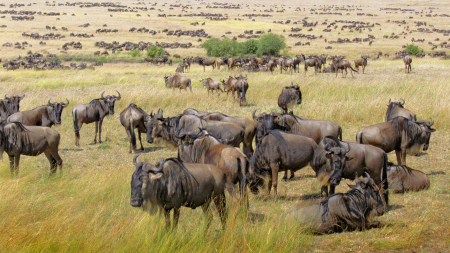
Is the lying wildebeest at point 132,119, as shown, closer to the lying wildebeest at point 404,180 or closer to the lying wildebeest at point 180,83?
the lying wildebeest at point 404,180

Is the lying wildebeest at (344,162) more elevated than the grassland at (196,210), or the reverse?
the lying wildebeest at (344,162)

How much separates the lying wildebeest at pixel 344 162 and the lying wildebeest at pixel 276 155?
0.32m

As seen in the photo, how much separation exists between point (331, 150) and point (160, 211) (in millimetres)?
2719

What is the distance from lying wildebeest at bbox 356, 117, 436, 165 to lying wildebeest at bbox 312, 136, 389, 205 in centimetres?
132

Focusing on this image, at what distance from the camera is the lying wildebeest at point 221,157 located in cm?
536

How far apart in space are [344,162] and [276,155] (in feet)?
3.44

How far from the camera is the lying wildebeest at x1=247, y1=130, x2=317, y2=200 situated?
255 inches

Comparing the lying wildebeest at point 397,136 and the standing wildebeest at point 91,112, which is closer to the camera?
the lying wildebeest at point 397,136

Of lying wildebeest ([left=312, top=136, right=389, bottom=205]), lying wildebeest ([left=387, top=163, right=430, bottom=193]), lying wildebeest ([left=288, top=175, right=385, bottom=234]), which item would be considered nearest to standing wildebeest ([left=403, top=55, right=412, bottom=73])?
lying wildebeest ([left=387, top=163, right=430, bottom=193])

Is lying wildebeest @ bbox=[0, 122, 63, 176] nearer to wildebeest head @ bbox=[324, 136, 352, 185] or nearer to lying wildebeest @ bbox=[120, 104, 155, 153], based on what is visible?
lying wildebeest @ bbox=[120, 104, 155, 153]

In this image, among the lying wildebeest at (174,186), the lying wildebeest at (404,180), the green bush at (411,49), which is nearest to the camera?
the lying wildebeest at (174,186)

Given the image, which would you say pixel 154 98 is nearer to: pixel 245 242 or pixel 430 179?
pixel 430 179

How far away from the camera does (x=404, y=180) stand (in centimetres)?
671

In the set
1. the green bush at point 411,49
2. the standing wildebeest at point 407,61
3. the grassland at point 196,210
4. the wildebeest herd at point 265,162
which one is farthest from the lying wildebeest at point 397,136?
the green bush at point 411,49
